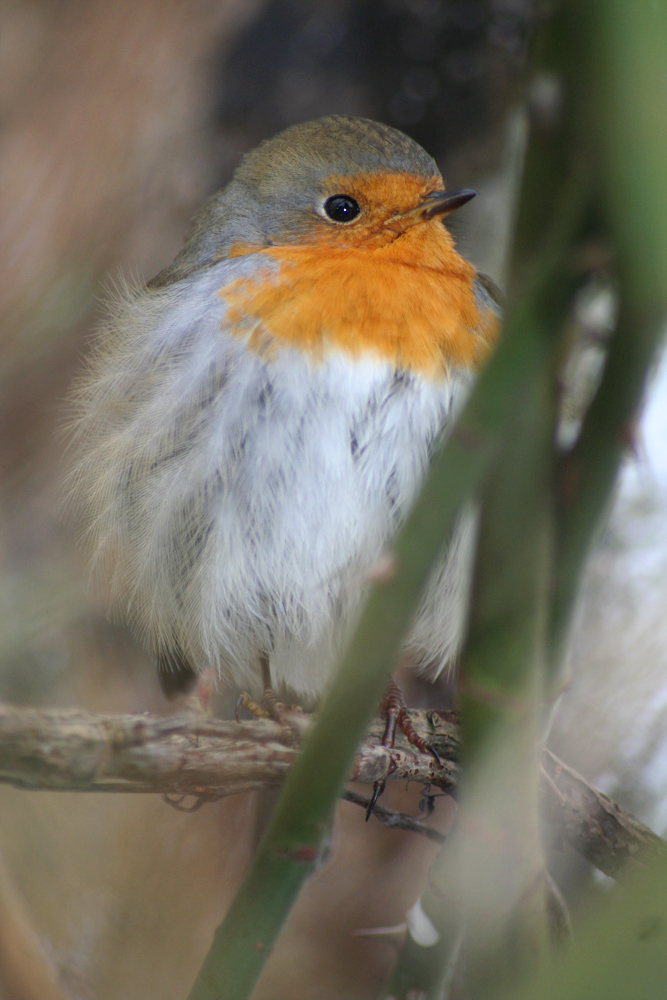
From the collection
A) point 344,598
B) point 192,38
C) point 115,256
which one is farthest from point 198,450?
point 192,38

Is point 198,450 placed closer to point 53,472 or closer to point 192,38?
point 53,472

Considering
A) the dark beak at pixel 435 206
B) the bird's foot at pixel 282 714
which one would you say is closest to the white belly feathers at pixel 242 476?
the bird's foot at pixel 282 714

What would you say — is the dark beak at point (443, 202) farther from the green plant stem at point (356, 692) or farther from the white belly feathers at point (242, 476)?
the green plant stem at point (356, 692)

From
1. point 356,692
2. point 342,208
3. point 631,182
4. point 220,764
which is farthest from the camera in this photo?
point 342,208

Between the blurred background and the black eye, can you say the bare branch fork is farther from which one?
the black eye

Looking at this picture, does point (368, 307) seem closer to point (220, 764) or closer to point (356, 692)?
point (220, 764)

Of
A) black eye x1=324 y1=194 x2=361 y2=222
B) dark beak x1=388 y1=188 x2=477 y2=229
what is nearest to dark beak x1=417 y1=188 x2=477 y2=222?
dark beak x1=388 y1=188 x2=477 y2=229

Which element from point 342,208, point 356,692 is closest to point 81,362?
point 342,208
